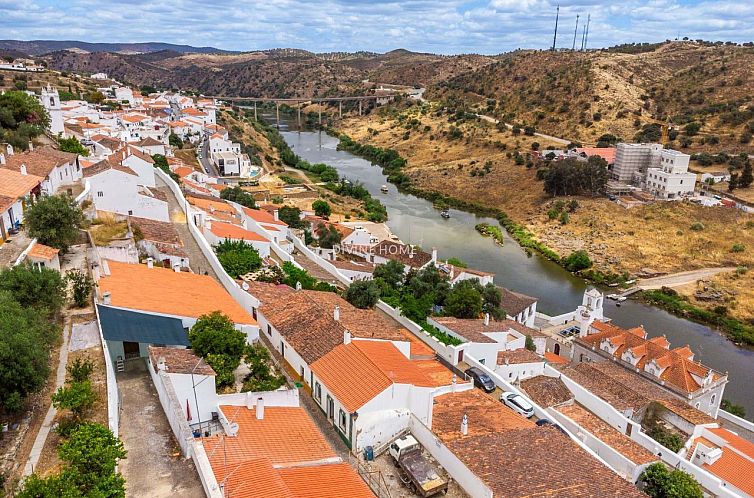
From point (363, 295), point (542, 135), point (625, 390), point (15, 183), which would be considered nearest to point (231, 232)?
point (363, 295)

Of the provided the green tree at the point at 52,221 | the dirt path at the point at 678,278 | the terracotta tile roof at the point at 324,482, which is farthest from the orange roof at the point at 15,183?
the dirt path at the point at 678,278

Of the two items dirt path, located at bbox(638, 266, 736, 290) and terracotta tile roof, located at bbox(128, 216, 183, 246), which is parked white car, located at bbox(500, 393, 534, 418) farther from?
dirt path, located at bbox(638, 266, 736, 290)

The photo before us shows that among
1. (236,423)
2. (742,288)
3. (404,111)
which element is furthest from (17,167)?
(404,111)

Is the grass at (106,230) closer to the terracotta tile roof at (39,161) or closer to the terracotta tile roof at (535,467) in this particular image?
the terracotta tile roof at (39,161)

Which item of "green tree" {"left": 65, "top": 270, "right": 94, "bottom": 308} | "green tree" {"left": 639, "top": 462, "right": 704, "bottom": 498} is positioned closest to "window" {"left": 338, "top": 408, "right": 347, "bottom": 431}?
"green tree" {"left": 65, "top": 270, "right": 94, "bottom": 308}

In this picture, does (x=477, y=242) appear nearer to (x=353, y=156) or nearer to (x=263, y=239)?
(x=263, y=239)
